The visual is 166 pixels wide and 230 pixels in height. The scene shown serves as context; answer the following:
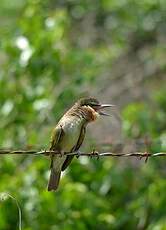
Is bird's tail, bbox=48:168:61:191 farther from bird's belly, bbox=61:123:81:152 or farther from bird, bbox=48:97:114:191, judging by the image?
bird's belly, bbox=61:123:81:152

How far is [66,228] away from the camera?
26.5 ft

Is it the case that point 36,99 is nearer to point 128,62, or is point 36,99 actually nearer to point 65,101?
point 65,101

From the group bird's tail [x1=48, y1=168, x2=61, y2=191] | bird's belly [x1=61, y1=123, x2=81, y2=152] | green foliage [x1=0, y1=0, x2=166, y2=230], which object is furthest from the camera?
green foliage [x1=0, y1=0, x2=166, y2=230]

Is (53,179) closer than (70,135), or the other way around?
(70,135)

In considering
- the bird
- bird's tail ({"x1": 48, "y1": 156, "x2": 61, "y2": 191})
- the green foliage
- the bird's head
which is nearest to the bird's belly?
the bird

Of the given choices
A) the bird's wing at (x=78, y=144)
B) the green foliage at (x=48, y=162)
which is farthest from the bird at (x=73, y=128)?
the green foliage at (x=48, y=162)

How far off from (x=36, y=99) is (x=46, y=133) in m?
0.38

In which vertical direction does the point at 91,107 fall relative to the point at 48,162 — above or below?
below

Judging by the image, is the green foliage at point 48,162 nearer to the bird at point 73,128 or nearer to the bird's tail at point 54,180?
the bird's tail at point 54,180

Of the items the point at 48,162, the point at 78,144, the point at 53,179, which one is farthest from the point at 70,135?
the point at 48,162

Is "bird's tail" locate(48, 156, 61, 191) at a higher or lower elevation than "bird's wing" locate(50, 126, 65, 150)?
lower

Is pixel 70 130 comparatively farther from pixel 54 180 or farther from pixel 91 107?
pixel 54 180

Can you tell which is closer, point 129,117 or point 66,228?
point 66,228

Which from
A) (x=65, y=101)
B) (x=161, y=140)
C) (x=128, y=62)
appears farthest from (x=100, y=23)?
(x=161, y=140)
